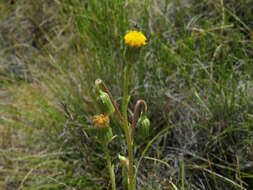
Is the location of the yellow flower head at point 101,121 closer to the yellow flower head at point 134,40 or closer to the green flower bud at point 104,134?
the green flower bud at point 104,134

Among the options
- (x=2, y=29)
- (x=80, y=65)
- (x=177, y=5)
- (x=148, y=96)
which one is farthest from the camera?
(x=2, y=29)

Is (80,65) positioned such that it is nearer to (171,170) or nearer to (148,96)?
(148,96)

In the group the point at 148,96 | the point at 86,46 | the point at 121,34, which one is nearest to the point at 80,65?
the point at 86,46

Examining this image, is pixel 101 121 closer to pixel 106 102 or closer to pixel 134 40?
pixel 106 102

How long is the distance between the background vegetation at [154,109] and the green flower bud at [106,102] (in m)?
0.34

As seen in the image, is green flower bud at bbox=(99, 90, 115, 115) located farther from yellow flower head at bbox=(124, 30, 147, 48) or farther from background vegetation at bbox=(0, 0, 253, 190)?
background vegetation at bbox=(0, 0, 253, 190)

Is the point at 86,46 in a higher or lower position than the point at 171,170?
higher

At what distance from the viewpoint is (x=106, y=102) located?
0.92 metres

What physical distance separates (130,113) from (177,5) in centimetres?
74

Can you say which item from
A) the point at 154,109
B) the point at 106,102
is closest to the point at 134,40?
the point at 106,102

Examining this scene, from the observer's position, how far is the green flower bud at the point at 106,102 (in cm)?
92

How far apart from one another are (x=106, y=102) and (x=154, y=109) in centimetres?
68

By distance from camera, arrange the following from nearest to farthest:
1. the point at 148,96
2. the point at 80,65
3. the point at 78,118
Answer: the point at 78,118
the point at 148,96
the point at 80,65

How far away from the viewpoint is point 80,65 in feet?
5.99
